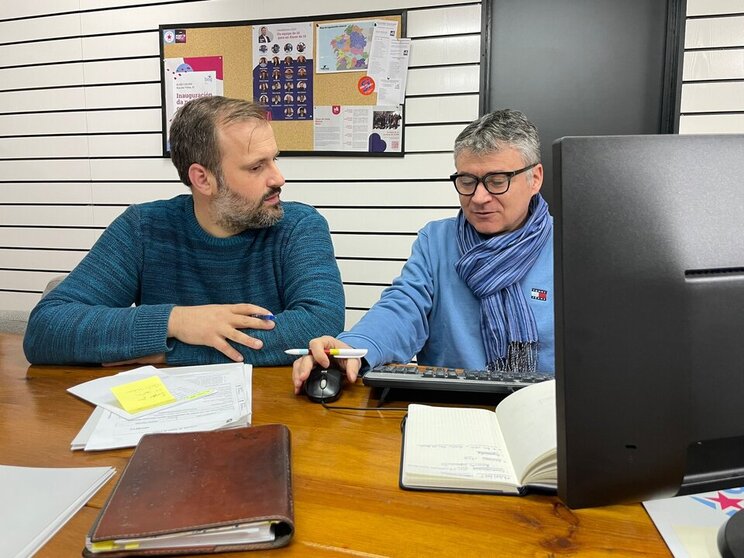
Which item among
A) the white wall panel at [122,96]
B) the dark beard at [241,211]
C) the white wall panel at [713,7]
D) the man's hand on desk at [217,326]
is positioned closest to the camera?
the man's hand on desk at [217,326]

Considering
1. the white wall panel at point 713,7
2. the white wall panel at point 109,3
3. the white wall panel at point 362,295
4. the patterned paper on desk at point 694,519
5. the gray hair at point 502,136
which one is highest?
the white wall panel at point 109,3

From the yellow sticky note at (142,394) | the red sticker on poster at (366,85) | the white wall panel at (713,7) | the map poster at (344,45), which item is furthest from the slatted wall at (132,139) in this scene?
the yellow sticky note at (142,394)

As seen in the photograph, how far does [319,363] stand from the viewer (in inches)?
43.4

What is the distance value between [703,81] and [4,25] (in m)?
4.47

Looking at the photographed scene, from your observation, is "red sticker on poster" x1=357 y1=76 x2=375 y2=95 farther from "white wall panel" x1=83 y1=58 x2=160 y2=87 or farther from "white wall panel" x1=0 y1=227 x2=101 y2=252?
"white wall panel" x1=0 y1=227 x2=101 y2=252

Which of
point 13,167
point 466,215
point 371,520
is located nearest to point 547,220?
point 466,215

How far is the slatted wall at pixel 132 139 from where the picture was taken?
2.82 m

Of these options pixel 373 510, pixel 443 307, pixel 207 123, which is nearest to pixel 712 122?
pixel 443 307

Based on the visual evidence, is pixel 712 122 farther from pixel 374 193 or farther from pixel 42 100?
pixel 42 100

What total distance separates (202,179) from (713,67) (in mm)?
2524

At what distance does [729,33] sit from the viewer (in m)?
2.46

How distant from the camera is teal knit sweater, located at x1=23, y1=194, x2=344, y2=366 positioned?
1.31 m

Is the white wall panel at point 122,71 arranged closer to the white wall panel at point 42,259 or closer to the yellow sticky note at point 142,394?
the white wall panel at point 42,259

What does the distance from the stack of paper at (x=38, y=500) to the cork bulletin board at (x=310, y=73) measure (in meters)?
2.46
